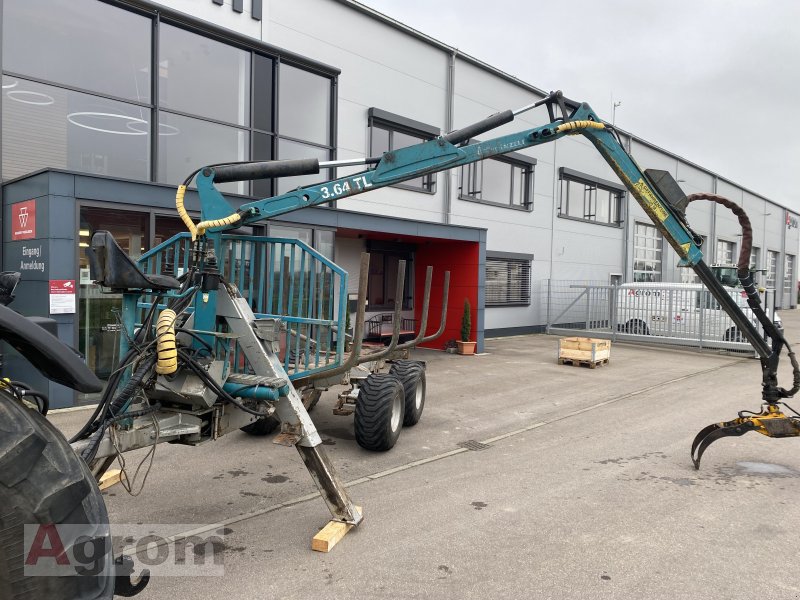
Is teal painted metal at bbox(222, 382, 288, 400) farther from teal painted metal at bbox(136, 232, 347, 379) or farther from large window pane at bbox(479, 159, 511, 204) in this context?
large window pane at bbox(479, 159, 511, 204)

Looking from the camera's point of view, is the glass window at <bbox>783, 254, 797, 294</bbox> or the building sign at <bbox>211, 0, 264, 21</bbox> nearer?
the building sign at <bbox>211, 0, 264, 21</bbox>

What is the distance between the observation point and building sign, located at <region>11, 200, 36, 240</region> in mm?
7246

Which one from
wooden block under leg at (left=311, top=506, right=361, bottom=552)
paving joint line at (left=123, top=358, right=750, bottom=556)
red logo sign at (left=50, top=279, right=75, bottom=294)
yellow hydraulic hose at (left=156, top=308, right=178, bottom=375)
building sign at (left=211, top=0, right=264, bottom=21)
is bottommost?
paving joint line at (left=123, top=358, right=750, bottom=556)

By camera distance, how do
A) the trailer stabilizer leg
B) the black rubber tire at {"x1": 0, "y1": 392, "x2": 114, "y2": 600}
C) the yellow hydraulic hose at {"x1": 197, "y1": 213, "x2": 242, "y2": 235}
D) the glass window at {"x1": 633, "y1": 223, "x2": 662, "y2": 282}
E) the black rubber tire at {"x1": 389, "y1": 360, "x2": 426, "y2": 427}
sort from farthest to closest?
1. the glass window at {"x1": 633, "y1": 223, "x2": 662, "y2": 282}
2. the black rubber tire at {"x1": 389, "y1": 360, "x2": 426, "y2": 427}
3. the yellow hydraulic hose at {"x1": 197, "y1": 213, "x2": 242, "y2": 235}
4. the trailer stabilizer leg
5. the black rubber tire at {"x1": 0, "y1": 392, "x2": 114, "y2": 600}

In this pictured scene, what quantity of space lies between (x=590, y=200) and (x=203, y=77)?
15.7 meters

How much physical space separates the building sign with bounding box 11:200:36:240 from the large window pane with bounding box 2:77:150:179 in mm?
732

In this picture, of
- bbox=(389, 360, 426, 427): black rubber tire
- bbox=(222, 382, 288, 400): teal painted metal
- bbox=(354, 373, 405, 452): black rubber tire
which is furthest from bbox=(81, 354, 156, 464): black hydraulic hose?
bbox=(389, 360, 426, 427): black rubber tire

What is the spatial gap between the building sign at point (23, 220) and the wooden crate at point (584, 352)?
10.2 meters

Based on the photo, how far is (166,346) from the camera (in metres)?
3.23

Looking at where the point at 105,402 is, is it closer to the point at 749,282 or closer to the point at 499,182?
the point at 749,282

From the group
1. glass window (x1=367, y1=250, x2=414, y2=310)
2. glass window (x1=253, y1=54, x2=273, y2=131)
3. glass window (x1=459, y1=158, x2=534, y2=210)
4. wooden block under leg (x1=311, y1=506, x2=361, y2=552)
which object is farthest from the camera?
glass window (x1=459, y1=158, x2=534, y2=210)

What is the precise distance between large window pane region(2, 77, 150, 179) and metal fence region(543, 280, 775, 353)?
1337cm

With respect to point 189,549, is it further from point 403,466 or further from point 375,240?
point 375,240

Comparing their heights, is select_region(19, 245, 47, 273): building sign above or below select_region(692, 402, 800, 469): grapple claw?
above
